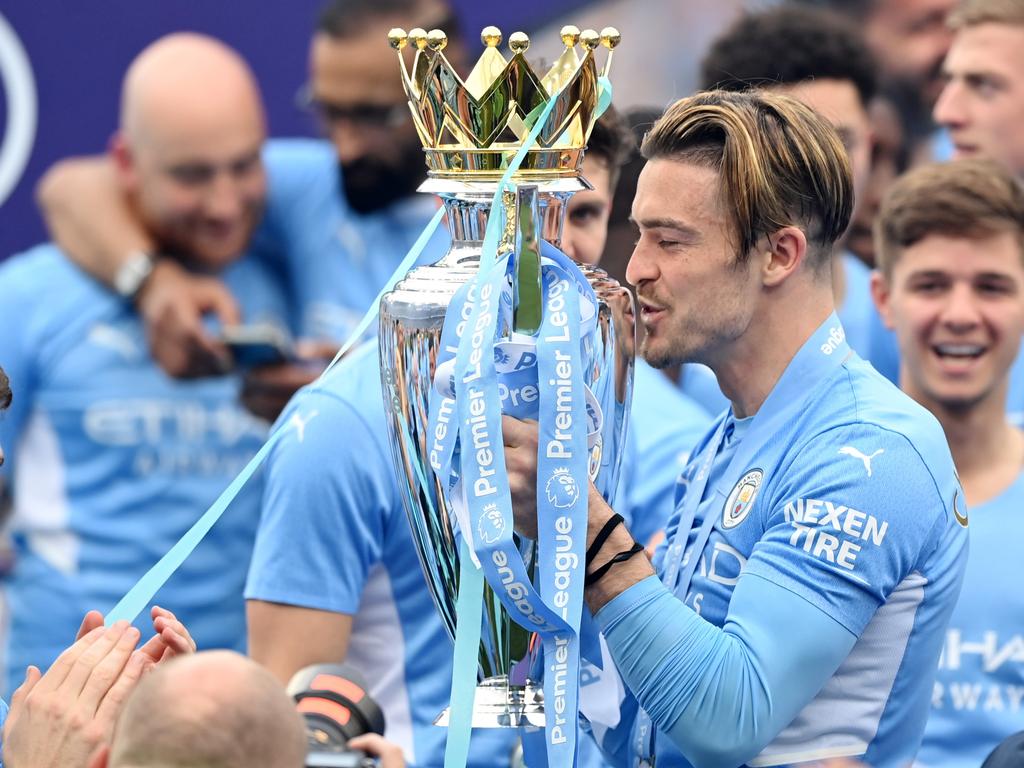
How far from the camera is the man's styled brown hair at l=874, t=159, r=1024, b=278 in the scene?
354 centimetres

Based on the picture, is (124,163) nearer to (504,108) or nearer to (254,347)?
(254,347)

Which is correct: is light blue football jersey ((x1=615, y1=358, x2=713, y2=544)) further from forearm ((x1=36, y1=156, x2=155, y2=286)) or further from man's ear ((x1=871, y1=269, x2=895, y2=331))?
forearm ((x1=36, y1=156, x2=155, y2=286))

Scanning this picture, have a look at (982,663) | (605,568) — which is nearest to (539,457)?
(605,568)

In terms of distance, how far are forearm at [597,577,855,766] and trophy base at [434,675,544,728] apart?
0.16 meters

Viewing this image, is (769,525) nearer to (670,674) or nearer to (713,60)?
(670,674)

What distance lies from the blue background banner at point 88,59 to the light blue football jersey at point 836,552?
11.4 feet

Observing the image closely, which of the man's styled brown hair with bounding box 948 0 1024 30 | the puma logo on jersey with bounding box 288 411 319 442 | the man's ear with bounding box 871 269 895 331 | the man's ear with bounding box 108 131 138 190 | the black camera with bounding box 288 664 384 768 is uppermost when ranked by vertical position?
the man's styled brown hair with bounding box 948 0 1024 30

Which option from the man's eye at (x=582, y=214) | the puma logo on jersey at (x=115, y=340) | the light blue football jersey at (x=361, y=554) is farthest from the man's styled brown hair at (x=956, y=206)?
the puma logo on jersey at (x=115, y=340)

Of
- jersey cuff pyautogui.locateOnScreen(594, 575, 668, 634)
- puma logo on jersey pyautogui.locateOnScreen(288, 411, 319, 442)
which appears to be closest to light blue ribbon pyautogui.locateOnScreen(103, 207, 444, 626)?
jersey cuff pyautogui.locateOnScreen(594, 575, 668, 634)

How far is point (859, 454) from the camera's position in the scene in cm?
205

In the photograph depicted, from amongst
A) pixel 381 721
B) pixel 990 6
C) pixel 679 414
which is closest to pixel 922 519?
pixel 381 721

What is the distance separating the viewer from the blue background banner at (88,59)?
5.38m

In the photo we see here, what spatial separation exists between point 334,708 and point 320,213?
373cm

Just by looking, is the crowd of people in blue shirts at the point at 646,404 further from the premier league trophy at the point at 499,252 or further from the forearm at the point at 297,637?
the premier league trophy at the point at 499,252
